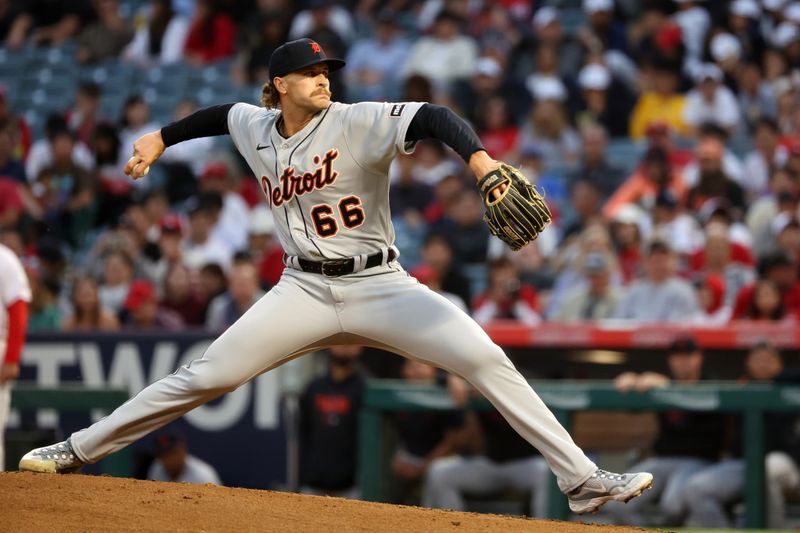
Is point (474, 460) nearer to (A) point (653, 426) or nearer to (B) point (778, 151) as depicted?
(A) point (653, 426)

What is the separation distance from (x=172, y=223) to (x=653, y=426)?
5053 millimetres

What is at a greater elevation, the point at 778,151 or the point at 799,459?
the point at 778,151

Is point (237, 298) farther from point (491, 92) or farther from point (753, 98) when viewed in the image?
point (753, 98)

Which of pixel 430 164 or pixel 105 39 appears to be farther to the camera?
pixel 105 39

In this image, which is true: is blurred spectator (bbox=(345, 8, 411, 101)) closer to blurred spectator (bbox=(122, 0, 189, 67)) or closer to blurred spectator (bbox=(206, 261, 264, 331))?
blurred spectator (bbox=(122, 0, 189, 67))

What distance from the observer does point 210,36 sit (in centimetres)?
1434

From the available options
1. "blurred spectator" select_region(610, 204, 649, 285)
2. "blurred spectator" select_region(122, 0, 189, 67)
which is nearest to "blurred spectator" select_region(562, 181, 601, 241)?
"blurred spectator" select_region(610, 204, 649, 285)

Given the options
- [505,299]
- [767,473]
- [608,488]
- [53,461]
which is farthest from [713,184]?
[53,461]

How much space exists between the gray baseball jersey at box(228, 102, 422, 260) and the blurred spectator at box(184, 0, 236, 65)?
31.6 feet

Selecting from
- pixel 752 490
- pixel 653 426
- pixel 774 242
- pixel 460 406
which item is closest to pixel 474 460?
pixel 460 406

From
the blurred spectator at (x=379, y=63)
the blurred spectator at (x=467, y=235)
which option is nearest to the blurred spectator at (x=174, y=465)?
the blurred spectator at (x=467, y=235)

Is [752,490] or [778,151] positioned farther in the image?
[778,151]

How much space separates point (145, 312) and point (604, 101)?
15.0 feet

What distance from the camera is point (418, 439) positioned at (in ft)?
26.9
